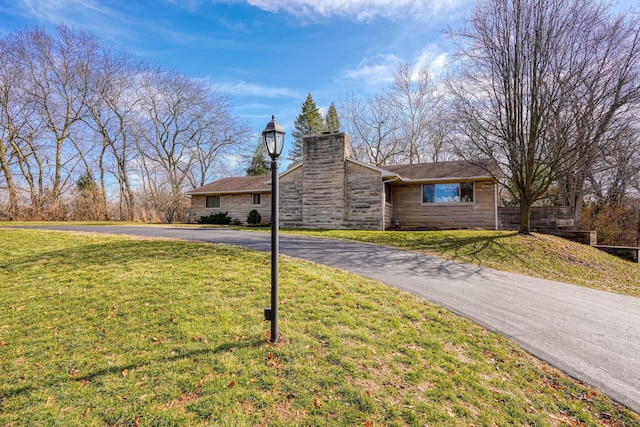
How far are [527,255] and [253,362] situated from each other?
1077 cm

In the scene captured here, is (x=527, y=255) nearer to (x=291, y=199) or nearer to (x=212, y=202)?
(x=291, y=199)

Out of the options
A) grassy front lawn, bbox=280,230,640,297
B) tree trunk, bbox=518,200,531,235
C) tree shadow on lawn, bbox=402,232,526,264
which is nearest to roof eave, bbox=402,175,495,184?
Answer: tree trunk, bbox=518,200,531,235

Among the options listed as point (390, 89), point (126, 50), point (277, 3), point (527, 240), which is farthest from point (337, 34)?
point (126, 50)

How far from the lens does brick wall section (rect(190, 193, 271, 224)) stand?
71.3 ft

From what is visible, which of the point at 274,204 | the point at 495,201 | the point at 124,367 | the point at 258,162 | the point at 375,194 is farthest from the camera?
the point at 258,162

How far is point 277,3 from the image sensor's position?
10148 millimetres

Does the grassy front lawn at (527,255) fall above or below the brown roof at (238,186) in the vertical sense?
below

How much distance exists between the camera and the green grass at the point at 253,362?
8.50 feet

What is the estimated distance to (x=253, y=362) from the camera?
322 cm

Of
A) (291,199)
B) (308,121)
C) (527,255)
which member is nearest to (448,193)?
(527,255)

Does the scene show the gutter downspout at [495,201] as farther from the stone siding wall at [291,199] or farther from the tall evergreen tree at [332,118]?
the tall evergreen tree at [332,118]

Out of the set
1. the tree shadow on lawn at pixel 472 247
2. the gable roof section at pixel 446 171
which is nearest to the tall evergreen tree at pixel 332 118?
the gable roof section at pixel 446 171

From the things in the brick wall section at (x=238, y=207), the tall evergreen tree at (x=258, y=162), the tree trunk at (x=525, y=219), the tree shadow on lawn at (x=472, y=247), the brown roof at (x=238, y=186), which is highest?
the tall evergreen tree at (x=258, y=162)

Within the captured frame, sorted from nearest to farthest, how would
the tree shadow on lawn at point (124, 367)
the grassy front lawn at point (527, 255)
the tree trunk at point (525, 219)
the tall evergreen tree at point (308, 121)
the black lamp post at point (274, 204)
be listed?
1. the tree shadow on lawn at point (124, 367)
2. the black lamp post at point (274, 204)
3. the grassy front lawn at point (527, 255)
4. the tree trunk at point (525, 219)
5. the tall evergreen tree at point (308, 121)
